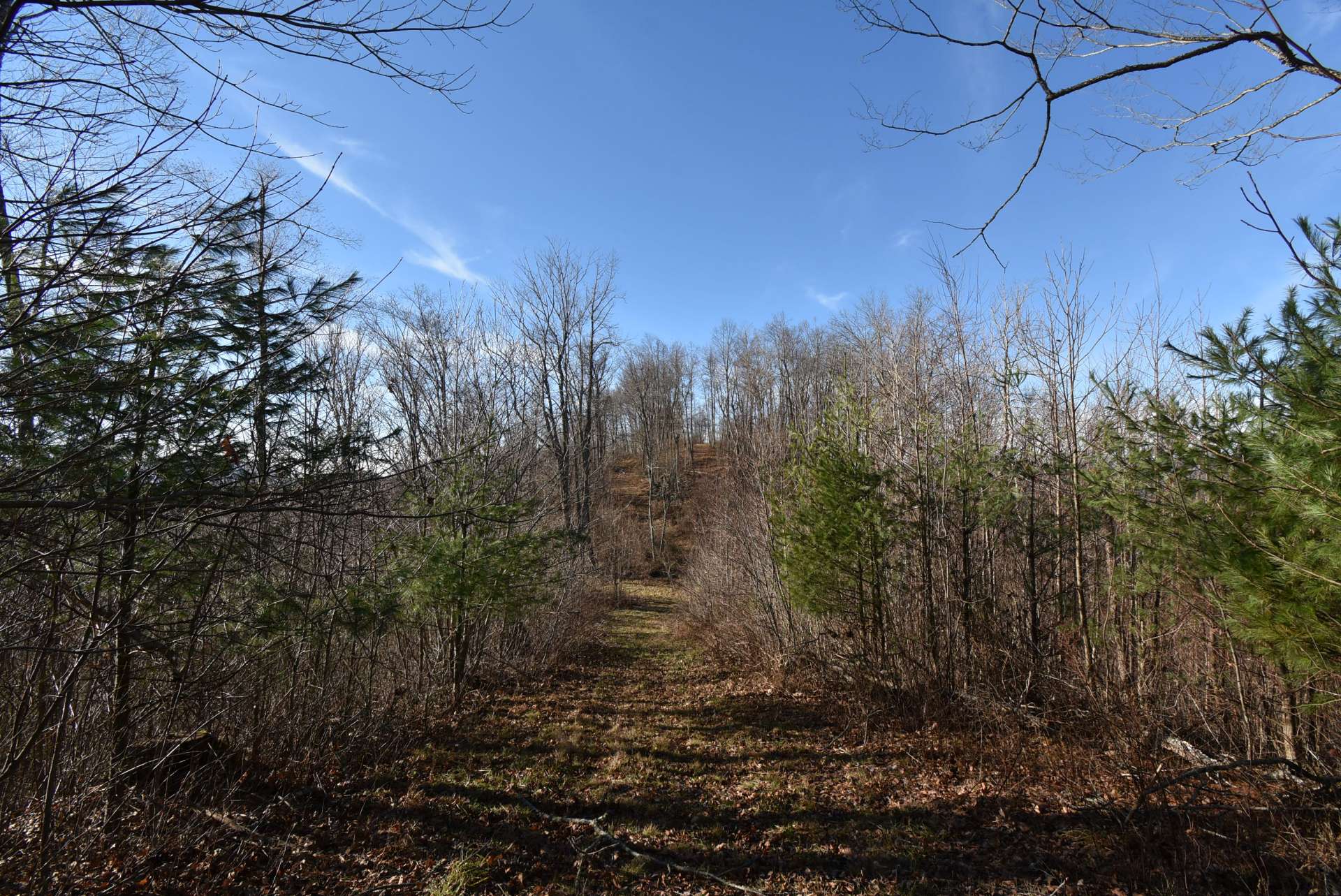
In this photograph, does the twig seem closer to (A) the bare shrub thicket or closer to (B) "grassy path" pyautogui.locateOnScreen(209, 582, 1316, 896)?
(B) "grassy path" pyautogui.locateOnScreen(209, 582, 1316, 896)

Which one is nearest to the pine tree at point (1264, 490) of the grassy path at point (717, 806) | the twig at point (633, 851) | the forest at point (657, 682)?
the forest at point (657, 682)

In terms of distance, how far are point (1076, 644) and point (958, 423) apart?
2.88 metres

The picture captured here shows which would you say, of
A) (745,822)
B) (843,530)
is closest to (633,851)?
(745,822)

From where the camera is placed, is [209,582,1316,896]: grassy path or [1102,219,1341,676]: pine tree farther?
[209,582,1316,896]: grassy path

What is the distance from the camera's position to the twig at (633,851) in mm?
3848

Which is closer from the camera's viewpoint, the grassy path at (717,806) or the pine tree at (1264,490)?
the pine tree at (1264,490)

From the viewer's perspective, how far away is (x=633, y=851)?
4.17 meters

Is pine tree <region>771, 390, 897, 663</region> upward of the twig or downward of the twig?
upward

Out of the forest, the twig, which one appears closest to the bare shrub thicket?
the forest

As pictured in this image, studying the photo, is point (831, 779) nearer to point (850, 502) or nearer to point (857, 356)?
point (850, 502)

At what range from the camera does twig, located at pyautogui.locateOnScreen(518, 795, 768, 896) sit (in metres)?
3.85

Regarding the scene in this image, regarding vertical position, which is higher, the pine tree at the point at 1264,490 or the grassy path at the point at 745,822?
the pine tree at the point at 1264,490

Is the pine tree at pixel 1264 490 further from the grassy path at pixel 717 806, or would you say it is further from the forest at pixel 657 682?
the grassy path at pixel 717 806

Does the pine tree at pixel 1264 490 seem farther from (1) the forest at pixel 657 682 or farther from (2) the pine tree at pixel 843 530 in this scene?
(2) the pine tree at pixel 843 530
